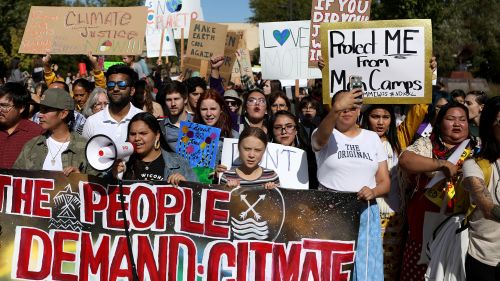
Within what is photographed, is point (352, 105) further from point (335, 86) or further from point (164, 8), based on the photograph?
point (164, 8)

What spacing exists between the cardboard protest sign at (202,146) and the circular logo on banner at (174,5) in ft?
22.6

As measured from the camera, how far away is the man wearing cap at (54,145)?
5.15 m

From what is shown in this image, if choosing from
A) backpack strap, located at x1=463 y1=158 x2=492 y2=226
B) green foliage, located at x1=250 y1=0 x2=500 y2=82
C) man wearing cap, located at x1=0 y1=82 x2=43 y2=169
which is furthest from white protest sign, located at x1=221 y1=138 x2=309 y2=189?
green foliage, located at x1=250 y1=0 x2=500 y2=82

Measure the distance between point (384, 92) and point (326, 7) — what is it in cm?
259

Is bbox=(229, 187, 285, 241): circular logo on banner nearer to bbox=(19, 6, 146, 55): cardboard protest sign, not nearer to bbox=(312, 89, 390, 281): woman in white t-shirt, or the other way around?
bbox=(312, 89, 390, 281): woman in white t-shirt

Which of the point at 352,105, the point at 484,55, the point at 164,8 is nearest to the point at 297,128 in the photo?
the point at 352,105

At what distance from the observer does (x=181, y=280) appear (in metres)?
4.85

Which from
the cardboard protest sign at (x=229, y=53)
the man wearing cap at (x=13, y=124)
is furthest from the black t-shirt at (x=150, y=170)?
the cardboard protest sign at (x=229, y=53)

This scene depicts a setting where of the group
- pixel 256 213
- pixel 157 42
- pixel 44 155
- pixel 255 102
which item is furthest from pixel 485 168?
pixel 157 42

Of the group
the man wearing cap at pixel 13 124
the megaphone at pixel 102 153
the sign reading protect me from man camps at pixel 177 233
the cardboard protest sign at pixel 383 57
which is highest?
the cardboard protest sign at pixel 383 57

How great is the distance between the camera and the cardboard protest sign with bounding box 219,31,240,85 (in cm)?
1118

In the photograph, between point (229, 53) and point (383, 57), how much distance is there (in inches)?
230

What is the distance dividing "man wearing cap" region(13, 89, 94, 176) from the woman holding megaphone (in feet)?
1.29

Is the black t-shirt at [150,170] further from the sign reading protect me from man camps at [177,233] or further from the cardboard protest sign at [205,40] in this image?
the cardboard protest sign at [205,40]
